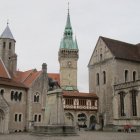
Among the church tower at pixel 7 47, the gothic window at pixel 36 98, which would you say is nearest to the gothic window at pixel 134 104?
the gothic window at pixel 36 98

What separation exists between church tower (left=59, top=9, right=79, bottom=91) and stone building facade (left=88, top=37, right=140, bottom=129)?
28767 mm

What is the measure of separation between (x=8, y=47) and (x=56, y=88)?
92.8 feet

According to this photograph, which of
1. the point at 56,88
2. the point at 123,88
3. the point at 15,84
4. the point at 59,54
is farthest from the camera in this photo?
the point at 59,54

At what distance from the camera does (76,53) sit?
95.8 meters

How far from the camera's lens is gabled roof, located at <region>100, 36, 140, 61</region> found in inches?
2238

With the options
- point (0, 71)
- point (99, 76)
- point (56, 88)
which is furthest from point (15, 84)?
point (99, 76)

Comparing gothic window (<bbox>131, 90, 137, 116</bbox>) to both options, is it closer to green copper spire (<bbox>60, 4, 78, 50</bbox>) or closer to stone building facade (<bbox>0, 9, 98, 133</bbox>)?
stone building facade (<bbox>0, 9, 98, 133</bbox>)

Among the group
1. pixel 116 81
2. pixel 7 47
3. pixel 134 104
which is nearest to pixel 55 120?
pixel 134 104

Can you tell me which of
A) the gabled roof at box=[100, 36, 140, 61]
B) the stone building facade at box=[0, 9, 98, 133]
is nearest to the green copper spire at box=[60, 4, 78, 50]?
the gabled roof at box=[100, 36, 140, 61]

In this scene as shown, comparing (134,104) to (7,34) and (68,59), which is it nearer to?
(7,34)

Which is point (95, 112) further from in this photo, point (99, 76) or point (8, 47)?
point (8, 47)

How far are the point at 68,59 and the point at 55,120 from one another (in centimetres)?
6771

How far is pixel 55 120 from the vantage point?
27797 mm

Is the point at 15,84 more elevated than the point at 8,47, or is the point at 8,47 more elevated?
the point at 8,47
